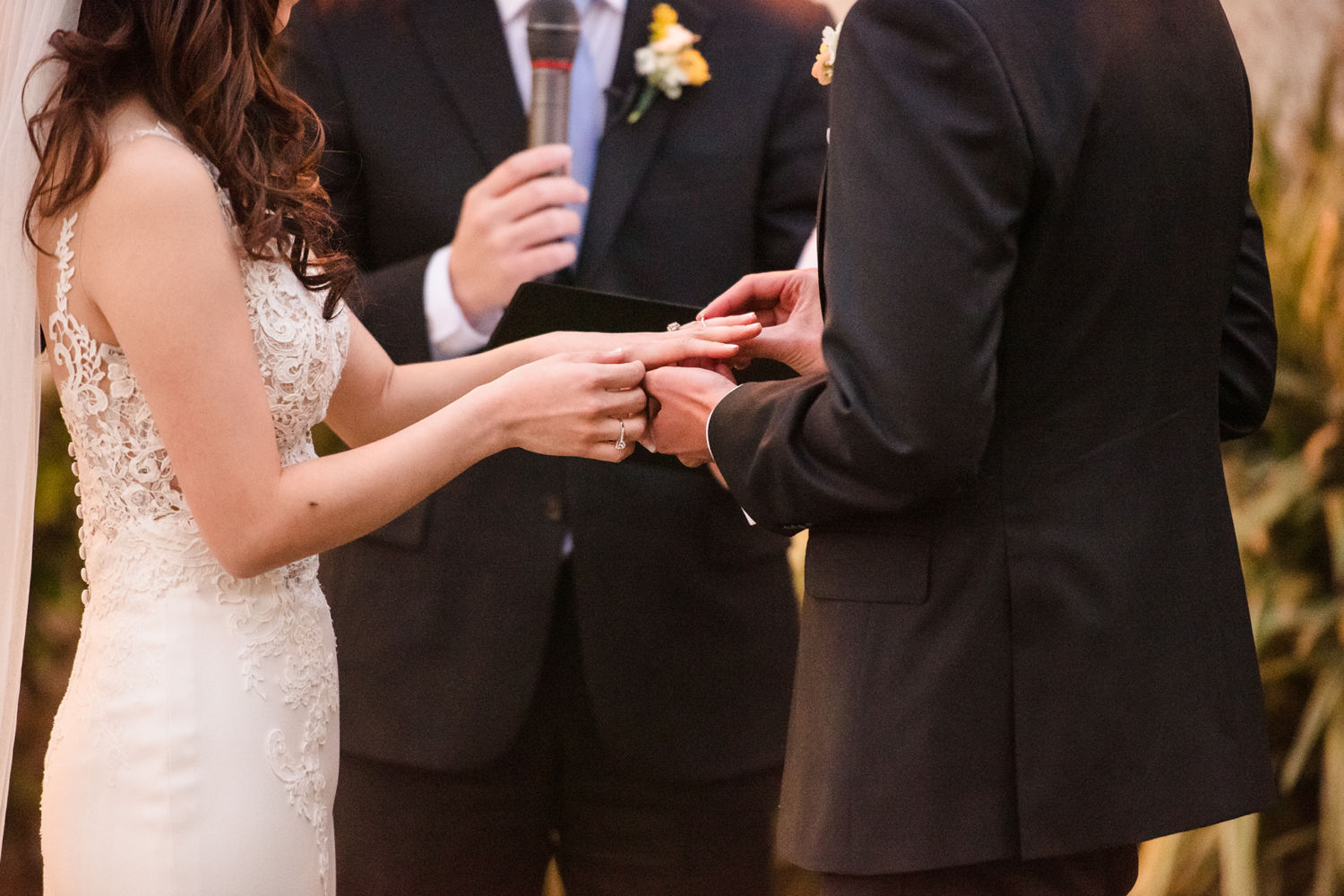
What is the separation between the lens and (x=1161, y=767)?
1524 millimetres

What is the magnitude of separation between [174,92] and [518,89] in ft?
2.73

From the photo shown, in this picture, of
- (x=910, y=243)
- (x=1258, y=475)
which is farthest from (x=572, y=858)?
(x=1258, y=475)

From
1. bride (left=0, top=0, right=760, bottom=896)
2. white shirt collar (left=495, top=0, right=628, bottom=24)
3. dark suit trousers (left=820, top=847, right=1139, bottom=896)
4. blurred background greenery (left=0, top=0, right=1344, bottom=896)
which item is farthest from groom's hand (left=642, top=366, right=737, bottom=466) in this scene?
blurred background greenery (left=0, top=0, right=1344, bottom=896)

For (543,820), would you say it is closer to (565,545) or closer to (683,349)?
(565,545)

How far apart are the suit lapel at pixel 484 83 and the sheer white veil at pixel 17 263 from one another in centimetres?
80

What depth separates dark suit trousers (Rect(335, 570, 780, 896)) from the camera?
2340 mm

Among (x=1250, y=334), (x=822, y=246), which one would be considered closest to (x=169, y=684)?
(x=822, y=246)

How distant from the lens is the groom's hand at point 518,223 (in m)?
2.18

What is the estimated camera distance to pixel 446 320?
7.69ft

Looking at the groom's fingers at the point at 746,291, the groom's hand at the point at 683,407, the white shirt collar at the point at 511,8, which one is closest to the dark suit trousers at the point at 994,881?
the groom's hand at the point at 683,407

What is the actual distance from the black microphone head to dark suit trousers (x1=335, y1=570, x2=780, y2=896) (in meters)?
0.90

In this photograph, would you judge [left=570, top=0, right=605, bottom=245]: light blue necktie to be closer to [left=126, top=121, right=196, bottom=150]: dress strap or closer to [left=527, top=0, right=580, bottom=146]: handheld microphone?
[left=527, top=0, right=580, bottom=146]: handheld microphone

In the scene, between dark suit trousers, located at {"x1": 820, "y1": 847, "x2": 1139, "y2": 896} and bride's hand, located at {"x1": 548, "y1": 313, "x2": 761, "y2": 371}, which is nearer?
dark suit trousers, located at {"x1": 820, "y1": 847, "x2": 1139, "y2": 896}

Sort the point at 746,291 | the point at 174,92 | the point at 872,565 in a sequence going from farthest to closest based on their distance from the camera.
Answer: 1. the point at 746,291
2. the point at 174,92
3. the point at 872,565
